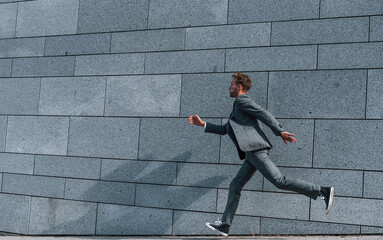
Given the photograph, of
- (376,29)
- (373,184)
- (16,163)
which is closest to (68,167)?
(16,163)

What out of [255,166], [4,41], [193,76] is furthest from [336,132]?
[4,41]

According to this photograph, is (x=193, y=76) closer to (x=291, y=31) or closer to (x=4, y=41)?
(x=291, y=31)

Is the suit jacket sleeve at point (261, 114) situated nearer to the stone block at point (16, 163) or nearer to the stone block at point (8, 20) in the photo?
the stone block at point (16, 163)

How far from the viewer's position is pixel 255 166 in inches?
229

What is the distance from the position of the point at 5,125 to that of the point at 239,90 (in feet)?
16.8

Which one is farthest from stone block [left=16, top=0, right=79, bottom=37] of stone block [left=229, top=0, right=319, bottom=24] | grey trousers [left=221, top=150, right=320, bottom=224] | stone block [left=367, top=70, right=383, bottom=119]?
stone block [left=367, top=70, right=383, bottom=119]

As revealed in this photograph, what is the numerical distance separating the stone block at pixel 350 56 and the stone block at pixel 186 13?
1.74 meters

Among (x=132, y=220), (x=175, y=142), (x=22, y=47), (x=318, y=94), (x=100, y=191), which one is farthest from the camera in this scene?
(x=22, y=47)

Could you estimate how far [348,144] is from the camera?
20.9 feet

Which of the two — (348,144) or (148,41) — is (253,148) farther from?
(148,41)

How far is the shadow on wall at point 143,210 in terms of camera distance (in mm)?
7129

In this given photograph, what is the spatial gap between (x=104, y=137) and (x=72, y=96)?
3.51 feet

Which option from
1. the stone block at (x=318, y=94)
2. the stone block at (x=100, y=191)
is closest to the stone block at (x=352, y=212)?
the stone block at (x=318, y=94)

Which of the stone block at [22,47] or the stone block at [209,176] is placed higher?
the stone block at [22,47]
